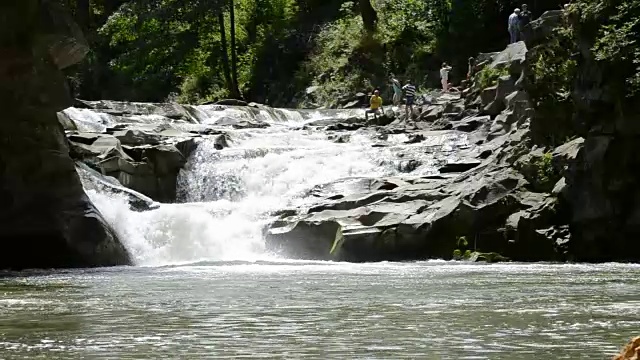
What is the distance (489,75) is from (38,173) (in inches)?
606

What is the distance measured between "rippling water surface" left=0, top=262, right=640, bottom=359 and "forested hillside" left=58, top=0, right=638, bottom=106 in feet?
97.0

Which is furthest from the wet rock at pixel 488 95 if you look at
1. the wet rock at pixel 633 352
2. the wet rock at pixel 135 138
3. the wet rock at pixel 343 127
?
the wet rock at pixel 633 352

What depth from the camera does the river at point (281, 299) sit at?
8188 millimetres

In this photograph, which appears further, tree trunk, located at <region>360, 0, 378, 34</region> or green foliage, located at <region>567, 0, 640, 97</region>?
tree trunk, located at <region>360, 0, 378, 34</region>

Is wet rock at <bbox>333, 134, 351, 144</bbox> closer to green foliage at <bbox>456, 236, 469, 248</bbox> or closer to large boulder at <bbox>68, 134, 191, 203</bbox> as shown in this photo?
large boulder at <bbox>68, 134, 191, 203</bbox>

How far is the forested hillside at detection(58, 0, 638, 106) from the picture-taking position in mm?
47031

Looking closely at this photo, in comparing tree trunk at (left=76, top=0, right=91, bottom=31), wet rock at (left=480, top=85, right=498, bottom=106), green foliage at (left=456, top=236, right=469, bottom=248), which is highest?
tree trunk at (left=76, top=0, right=91, bottom=31)

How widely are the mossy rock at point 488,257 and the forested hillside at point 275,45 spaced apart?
75.4ft

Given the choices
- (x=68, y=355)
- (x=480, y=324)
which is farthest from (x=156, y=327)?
(x=480, y=324)

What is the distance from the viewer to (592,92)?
73.5 feet

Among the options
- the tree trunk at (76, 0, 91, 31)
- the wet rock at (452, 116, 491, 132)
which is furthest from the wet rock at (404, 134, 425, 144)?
the tree trunk at (76, 0, 91, 31)

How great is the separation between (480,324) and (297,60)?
1833 inches

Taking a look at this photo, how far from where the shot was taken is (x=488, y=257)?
22.9 m

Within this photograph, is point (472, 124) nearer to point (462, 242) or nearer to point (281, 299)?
point (462, 242)
